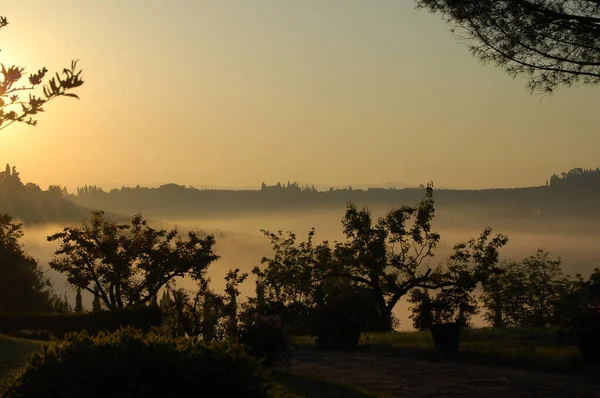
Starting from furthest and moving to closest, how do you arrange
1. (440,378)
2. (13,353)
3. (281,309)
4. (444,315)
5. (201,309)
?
1. (201,309)
2. (444,315)
3. (281,309)
4. (13,353)
5. (440,378)

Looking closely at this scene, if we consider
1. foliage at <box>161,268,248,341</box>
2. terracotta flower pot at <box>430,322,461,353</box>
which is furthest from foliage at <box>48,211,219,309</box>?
terracotta flower pot at <box>430,322,461,353</box>

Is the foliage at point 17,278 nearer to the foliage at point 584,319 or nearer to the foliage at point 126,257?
the foliage at point 126,257

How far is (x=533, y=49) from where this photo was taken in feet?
47.1

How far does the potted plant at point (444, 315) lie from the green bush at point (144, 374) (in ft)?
46.9

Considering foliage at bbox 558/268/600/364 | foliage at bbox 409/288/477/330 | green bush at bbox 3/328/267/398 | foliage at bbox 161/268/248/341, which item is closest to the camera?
green bush at bbox 3/328/267/398

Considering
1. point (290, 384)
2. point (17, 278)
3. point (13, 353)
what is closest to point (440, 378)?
point (290, 384)

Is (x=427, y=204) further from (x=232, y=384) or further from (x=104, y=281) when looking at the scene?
(x=232, y=384)

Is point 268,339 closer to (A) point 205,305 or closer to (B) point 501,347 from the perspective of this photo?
(B) point 501,347

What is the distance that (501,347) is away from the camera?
21.2m

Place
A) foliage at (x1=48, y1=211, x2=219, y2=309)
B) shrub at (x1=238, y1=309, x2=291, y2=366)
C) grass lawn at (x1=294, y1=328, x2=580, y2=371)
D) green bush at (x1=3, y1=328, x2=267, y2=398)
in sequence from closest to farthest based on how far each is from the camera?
1. green bush at (x1=3, y1=328, x2=267, y2=398)
2. shrub at (x1=238, y1=309, x2=291, y2=366)
3. grass lawn at (x1=294, y1=328, x2=580, y2=371)
4. foliage at (x1=48, y1=211, x2=219, y2=309)

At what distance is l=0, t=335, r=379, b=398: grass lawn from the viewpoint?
12859mm

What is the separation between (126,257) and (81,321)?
12.5m

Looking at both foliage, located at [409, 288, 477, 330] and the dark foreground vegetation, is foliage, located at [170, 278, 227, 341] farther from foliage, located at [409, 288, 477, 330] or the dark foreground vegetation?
foliage, located at [409, 288, 477, 330]

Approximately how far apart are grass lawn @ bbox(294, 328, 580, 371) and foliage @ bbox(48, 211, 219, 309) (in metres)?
15.1
